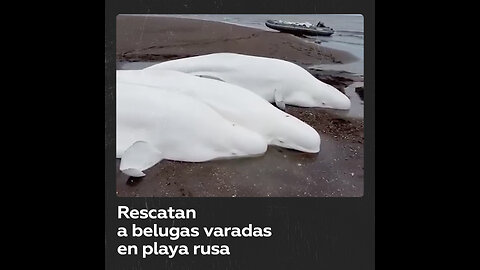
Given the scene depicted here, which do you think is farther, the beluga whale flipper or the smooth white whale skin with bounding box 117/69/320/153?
the smooth white whale skin with bounding box 117/69/320/153

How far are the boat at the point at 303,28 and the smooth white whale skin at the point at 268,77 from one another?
0.28 metres

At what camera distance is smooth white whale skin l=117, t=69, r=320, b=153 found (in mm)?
3643

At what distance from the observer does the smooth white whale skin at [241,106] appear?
143 inches

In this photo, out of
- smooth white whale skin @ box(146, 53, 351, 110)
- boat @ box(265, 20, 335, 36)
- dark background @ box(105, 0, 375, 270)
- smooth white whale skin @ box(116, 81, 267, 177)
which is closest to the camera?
dark background @ box(105, 0, 375, 270)

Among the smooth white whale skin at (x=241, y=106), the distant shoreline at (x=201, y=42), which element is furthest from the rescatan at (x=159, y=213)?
the distant shoreline at (x=201, y=42)

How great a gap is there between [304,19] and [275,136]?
2.75 feet

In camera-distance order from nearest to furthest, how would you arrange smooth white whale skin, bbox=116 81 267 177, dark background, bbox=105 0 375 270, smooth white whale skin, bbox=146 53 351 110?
dark background, bbox=105 0 375 270
smooth white whale skin, bbox=116 81 267 177
smooth white whale skin, bbox=146 53 351 110

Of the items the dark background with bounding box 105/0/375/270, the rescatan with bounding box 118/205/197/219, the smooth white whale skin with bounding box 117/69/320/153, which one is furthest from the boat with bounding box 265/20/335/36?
the rescatan with bounding box 118/205/197/219

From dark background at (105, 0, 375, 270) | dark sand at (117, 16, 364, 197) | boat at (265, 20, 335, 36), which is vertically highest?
boat at (265, 20, 335, 36)

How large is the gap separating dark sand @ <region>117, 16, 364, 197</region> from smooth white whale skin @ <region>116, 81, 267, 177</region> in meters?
0.07

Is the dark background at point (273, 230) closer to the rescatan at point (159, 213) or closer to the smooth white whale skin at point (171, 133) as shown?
the rescatan at point (159, 213)

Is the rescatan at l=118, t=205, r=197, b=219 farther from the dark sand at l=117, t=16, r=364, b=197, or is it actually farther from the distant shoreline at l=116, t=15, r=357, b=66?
the distant shoreline at l=116, t=15, r=357, b=66

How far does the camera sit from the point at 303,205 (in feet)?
11.2

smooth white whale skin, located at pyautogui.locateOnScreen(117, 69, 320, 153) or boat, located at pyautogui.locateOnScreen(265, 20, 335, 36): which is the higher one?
boat, located at pyautogui.locateOnScreen(265, 20, 335, 36)
